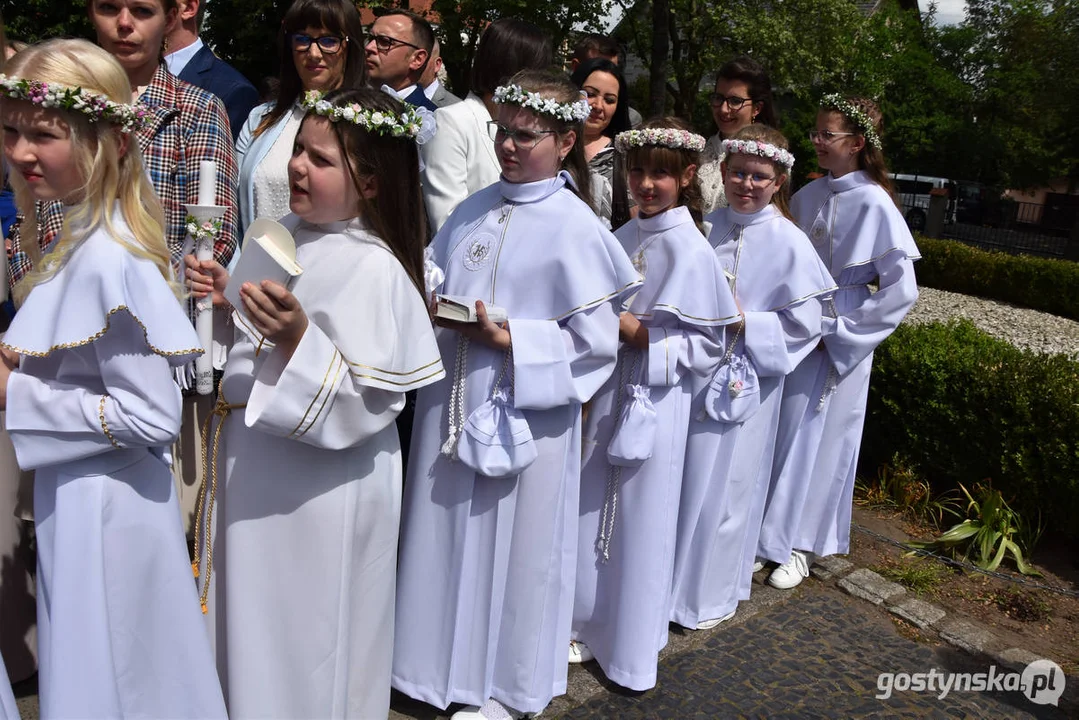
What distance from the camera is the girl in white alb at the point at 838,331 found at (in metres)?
4.86

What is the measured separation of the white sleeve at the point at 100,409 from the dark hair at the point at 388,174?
0.76 meters

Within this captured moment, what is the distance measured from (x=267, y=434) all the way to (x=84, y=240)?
2.38 ft

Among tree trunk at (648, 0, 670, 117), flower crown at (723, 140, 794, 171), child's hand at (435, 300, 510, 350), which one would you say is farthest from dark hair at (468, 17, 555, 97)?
tree trunk at (648, 0, 670, 117)

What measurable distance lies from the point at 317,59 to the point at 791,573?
137 inches

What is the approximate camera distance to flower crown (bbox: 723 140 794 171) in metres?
4.23

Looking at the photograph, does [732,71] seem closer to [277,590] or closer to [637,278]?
[637,278]

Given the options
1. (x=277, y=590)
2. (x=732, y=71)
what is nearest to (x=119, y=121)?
(x=277, y=590)

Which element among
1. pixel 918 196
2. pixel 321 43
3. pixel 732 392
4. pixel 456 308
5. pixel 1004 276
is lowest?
pixel 1004 276

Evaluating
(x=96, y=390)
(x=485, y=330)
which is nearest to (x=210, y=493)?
(x=96, y=390)

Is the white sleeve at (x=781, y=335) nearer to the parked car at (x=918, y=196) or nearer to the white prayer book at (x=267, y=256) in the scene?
the white prayer book at (x=267, y=256)

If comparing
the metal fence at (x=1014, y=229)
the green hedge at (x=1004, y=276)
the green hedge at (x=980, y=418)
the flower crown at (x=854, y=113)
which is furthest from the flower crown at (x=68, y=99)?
A: the metal fence at (x=1014, y=229)

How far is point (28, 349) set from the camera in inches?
92.0

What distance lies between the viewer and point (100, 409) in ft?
7.72

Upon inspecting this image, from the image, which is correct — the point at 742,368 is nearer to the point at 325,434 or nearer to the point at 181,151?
the point at 325,434
